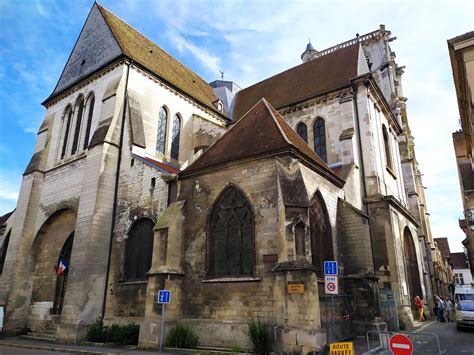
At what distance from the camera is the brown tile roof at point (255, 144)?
36.7 ft

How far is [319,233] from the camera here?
39.1 ft

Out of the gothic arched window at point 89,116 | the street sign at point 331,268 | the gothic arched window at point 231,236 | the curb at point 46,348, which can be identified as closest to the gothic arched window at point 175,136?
the gothic arched window at point 89,116

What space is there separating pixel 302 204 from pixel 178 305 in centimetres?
494

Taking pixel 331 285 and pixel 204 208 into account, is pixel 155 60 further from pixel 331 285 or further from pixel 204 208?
pixel 331 285

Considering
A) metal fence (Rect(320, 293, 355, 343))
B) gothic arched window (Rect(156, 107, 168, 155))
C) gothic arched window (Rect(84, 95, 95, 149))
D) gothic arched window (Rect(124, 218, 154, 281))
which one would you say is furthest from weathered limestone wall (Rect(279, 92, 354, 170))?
gothic arched window (Rect(84, 95, 95, 149))

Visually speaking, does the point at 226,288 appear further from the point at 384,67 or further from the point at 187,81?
the point at 384,67

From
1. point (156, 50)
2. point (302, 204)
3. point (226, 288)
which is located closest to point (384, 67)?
point (156, 50)

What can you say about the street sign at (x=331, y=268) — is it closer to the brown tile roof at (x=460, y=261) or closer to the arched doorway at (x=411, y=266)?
the arched doorway at (x=411, y=266)

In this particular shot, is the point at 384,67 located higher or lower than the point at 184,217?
higher

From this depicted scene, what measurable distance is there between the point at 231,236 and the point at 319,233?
2.94 m

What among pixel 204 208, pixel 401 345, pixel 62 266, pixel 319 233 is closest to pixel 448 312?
pixel 319 233

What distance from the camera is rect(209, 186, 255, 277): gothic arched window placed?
35.6 ft

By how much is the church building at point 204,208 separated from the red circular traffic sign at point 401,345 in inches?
134

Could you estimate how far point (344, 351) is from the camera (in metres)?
7.17
